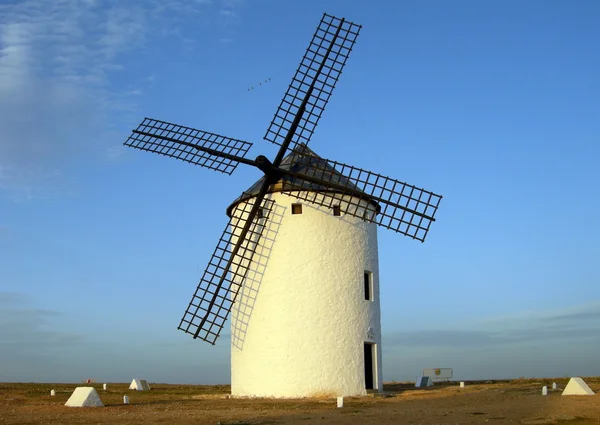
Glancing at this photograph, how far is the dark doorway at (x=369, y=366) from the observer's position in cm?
2359

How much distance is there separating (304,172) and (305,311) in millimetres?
4904

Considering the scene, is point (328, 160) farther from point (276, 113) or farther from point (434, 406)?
point (434, 406)

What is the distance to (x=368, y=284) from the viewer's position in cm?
2391

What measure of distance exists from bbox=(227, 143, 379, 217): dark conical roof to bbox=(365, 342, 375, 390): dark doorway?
524 cm

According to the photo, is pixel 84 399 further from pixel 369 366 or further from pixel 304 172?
pixel 304 172

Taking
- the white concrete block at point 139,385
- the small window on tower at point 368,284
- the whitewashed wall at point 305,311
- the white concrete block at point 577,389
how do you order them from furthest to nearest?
the white concrete block at point 139,385 < the small window on tower at point 368,284 < the whitewashed wall at point 305,311 < the white concrete block at point 577,389

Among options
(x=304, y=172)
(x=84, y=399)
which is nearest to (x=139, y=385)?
(x=84, y=399)

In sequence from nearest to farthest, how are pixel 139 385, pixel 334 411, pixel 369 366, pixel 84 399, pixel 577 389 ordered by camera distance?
pixel 334 411, pixel 84 399, pixel 577 389, pixel 369 366, pixel 139 385

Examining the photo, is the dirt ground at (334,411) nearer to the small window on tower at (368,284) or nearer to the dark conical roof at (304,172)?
the small window on tower at (368,284)

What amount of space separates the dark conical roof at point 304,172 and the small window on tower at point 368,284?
259 centimetres

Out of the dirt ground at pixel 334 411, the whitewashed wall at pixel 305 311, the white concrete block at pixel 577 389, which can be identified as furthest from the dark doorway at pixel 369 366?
the white concrete block at pixel 577 389

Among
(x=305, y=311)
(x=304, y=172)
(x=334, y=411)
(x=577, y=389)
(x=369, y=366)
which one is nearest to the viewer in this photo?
(x=334, y=411)

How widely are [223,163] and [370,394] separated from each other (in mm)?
9780

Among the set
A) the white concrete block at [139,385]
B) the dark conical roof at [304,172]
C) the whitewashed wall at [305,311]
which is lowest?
the white concrete block at [139,385]
